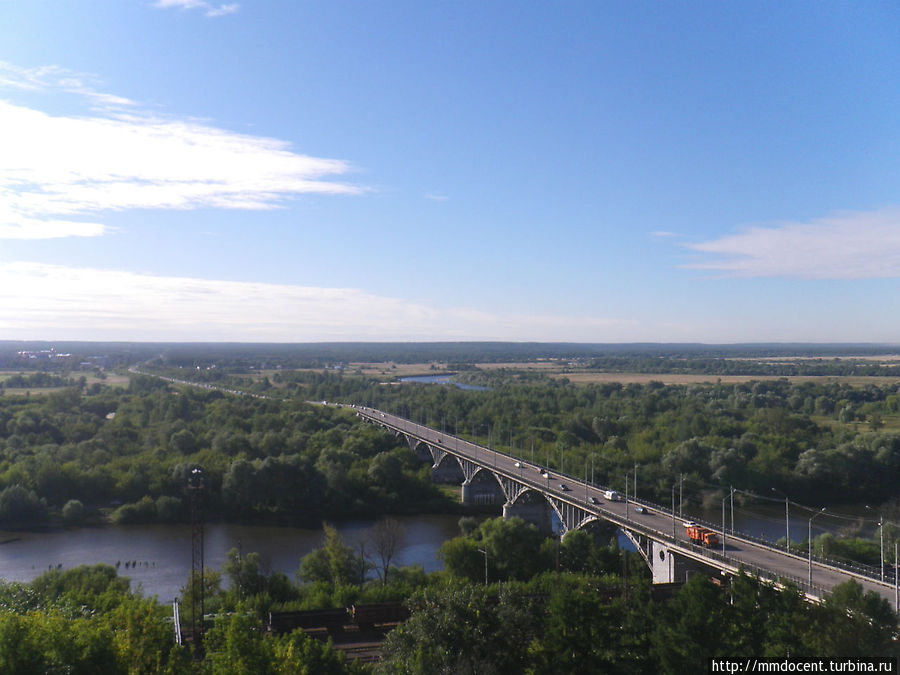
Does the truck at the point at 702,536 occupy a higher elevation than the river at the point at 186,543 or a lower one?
higher

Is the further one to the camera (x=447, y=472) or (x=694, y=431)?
(x=694, y=431)

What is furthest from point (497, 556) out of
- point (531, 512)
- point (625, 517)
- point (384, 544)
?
point (531, 512)

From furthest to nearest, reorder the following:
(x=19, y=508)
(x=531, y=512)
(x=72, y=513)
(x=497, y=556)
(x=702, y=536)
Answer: (x=531, y=512), (x=72, y=513), (x=19, y=508), (x=497, y=556), (x=702, y=536)

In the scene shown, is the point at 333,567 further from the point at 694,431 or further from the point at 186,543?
the point at 694,431

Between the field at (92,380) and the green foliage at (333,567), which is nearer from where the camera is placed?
the green foliage at (333,567)

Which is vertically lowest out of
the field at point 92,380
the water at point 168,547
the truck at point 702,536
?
the water at point 168,547

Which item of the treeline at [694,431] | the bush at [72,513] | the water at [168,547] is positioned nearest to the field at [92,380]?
the treeline at [694,431]

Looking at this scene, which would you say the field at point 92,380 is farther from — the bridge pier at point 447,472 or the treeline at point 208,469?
the bridge pier at point 447,472
